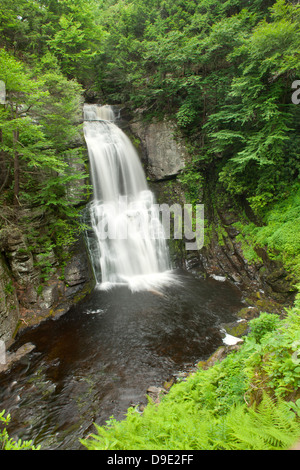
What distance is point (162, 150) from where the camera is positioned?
14.8 metres

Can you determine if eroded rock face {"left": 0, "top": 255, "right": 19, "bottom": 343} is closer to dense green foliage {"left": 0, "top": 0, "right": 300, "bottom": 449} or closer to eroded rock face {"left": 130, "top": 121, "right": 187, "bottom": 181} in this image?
dense green foliage {"left": 0, "top": 0, "right": 300, "bottom": 449}

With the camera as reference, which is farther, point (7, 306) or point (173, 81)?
point (173, 81)

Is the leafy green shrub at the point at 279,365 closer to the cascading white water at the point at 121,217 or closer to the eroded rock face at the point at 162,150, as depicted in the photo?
the cascading white water at the point at 121,217

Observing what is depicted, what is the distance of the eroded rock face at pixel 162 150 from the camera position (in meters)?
14.4

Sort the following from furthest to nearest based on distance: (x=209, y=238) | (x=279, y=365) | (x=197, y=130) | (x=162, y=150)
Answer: (x=162, y=150) → (x=197, y=130) → (x=209, y=238) → (x=279, y=365)

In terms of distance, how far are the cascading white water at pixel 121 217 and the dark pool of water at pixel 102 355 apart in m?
1.83

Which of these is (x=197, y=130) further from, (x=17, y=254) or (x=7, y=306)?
(x=7, y=306)

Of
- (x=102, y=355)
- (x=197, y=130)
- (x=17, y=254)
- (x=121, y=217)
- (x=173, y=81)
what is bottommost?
(x=102, y=355)

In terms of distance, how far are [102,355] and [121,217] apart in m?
8.21

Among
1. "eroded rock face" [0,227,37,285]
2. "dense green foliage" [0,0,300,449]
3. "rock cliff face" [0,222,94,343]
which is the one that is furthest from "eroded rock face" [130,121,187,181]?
"eroded rock face" [0,227,37,285]

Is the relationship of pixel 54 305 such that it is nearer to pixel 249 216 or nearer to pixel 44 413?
pixel 44 413

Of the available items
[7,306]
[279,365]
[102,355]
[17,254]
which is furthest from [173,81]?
[279,365]

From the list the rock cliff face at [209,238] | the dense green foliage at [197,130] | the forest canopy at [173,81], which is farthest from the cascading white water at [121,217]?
the forest canopy at [173,81]

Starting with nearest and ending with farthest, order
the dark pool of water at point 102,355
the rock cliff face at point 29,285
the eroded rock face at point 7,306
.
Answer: the dark pool of water at point 102,355 < the eroded rock face at point 7,306 < the rock cliff face at point 29,285
